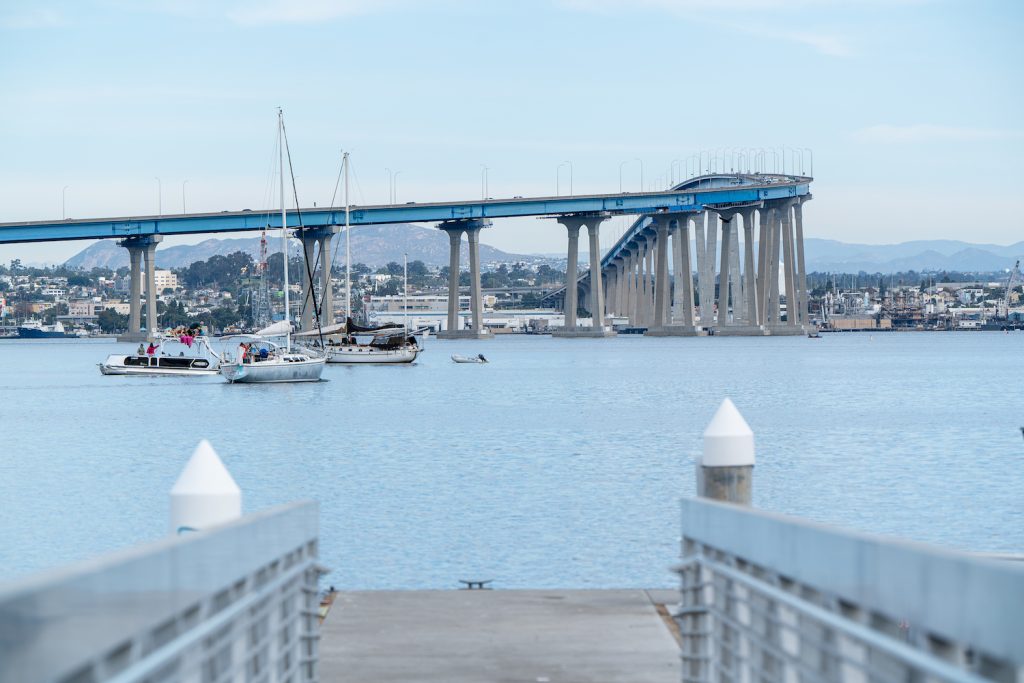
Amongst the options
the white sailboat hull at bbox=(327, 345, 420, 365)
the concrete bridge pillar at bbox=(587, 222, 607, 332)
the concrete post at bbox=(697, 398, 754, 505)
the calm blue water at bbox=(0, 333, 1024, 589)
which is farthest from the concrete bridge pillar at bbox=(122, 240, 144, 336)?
the concrete post at bbox=(697, 398, 754, 505)

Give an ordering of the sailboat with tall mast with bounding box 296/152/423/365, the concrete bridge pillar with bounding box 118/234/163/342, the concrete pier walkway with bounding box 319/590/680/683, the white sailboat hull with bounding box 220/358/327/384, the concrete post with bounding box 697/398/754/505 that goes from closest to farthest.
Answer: the concrete post with bounding box 697/398/754/505 < the concrete pier walkway with bounding box 319/590/680/683 < the white sailboat hull with bounding box 220/358/327/384 < the sailboat with tall mast with bounding box 296/152/423/365 < the concrete bridge pillar with bounding box 118/234/163/342

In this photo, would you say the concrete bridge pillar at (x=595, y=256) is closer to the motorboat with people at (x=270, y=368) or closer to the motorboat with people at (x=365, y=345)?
the motorboat with people at (x=365, y=345)

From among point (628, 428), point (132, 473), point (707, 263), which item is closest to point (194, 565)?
point (132, 473)

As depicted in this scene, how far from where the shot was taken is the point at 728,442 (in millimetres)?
9664

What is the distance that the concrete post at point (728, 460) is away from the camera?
31.6ft

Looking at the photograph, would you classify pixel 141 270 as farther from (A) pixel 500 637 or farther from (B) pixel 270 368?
(A) pixel 500 637

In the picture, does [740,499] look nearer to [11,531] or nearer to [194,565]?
[194,565]

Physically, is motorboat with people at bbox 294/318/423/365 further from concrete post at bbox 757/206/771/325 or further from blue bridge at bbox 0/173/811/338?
concrete post at bbox 757/206/771/325

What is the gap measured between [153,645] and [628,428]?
49469 mm

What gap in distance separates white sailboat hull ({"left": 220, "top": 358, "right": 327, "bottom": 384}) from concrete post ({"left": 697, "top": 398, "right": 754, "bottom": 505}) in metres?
73.9

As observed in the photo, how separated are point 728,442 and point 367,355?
102 metres

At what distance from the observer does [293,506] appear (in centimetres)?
770

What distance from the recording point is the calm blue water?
2394 centimetres

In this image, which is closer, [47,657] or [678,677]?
[47,657]
